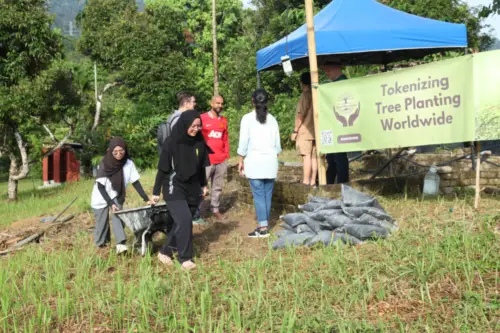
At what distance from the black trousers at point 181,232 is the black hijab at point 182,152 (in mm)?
292

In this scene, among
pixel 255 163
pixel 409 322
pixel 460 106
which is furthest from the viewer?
pixel 255 163

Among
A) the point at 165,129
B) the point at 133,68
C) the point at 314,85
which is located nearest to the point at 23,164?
the point at 165,129

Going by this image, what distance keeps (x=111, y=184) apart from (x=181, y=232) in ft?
4.46

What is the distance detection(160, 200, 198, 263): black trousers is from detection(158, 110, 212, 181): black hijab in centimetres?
29

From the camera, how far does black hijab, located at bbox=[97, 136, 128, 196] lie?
234 inches

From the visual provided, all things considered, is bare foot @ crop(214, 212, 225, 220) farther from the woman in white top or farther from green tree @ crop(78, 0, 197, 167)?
green tree @ crop(78, 0, 197, 167)

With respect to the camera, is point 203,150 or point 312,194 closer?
point 203,150

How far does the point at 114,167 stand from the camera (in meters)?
5.96

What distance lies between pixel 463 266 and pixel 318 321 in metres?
1.23

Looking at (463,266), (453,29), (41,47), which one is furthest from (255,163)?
(41,47)

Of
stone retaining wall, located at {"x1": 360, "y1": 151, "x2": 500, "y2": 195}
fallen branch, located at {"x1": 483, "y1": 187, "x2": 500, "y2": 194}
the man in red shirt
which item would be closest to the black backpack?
the man in red shirt

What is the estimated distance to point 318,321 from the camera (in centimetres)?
342

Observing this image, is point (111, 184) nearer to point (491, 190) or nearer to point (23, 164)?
point (491, 190)

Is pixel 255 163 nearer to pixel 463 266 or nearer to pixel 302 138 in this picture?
pixel 302 138
